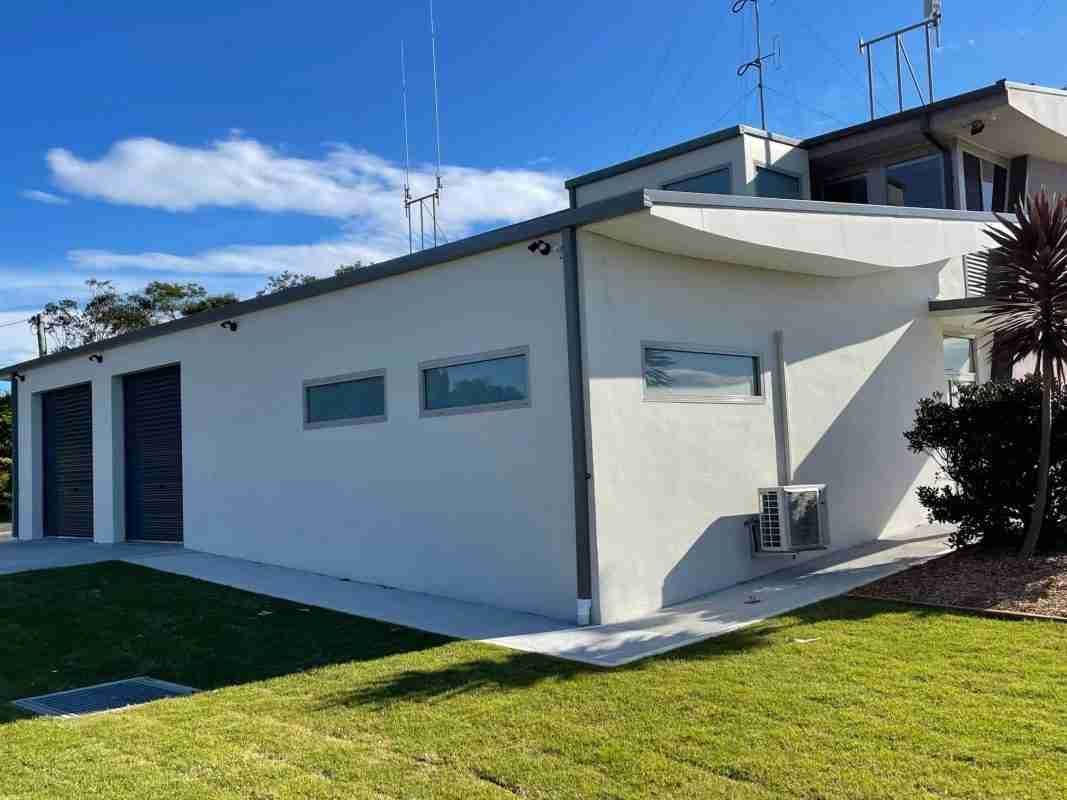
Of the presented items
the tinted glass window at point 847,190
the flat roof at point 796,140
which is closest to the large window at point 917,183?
the tinted glass window at point 847,190

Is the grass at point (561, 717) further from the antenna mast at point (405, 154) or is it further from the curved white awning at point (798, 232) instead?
the antenna mast at point (405, 154)

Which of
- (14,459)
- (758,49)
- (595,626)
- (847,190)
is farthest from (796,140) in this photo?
(14,459)

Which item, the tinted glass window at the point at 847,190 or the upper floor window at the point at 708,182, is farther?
the tinted glass window at the point at 847,190

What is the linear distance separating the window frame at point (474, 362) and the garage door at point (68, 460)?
9.67 meters

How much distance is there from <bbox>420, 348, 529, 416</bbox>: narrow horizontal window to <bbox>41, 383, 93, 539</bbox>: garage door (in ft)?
32.2

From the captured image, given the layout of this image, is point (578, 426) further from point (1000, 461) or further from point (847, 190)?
point (847, 190)

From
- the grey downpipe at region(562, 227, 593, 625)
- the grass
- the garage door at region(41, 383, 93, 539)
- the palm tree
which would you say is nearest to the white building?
the grey downpipe at region(562, 227, 593, 625)

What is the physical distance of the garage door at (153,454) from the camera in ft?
48.5

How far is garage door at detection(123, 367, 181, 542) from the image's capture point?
1477 centimetres

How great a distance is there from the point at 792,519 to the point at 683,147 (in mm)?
6880

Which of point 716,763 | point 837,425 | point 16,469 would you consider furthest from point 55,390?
point 716,763

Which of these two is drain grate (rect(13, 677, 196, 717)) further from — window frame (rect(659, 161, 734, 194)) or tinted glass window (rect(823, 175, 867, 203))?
tinted glass window (rect(823, 175, 867, 203))

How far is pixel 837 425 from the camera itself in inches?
457

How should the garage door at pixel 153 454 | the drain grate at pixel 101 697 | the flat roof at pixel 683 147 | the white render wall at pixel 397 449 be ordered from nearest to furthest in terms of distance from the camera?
the drain grate at pixel 101 697
the white render wall at pixel 397 449
the flat roof at pixel 683 147
the garage door at pixel 153 454
